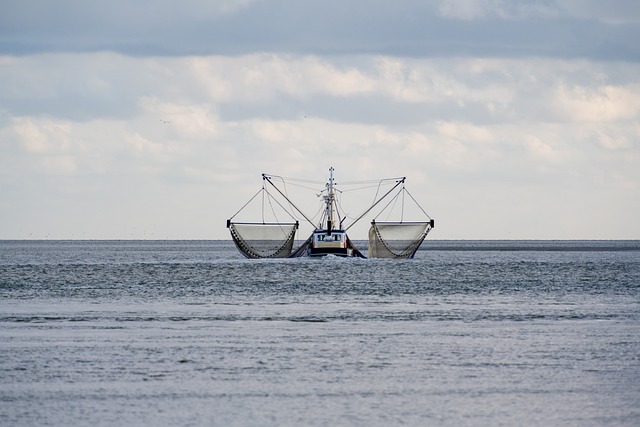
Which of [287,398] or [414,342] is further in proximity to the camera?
[414,342]

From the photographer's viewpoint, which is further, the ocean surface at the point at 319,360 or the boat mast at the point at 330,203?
the boat mast at the point at 330,203

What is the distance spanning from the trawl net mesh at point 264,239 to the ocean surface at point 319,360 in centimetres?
8263

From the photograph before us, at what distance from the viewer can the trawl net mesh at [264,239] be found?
511ft

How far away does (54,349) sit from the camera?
40.0 meters

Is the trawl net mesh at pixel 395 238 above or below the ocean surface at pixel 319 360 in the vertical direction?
above

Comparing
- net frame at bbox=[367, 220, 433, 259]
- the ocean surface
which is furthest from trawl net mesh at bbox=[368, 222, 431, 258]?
the ocean surface

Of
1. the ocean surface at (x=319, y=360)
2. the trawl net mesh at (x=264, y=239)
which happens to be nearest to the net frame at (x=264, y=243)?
the trawl net mesh at (x=264, y=239)

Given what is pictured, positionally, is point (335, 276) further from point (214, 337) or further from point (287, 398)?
point (287, 398)

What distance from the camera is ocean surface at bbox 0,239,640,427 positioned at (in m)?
28.0

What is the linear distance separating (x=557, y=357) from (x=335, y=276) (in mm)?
66253

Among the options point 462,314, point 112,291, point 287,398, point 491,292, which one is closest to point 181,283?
point 112,291

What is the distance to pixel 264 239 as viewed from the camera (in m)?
161

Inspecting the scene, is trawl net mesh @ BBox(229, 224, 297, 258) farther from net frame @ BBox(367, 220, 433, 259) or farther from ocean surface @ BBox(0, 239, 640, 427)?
ocean surface @ BBox(0, 239, 640, 427)

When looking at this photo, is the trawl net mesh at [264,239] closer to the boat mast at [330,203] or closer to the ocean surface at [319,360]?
the boat mast at [330,203]
